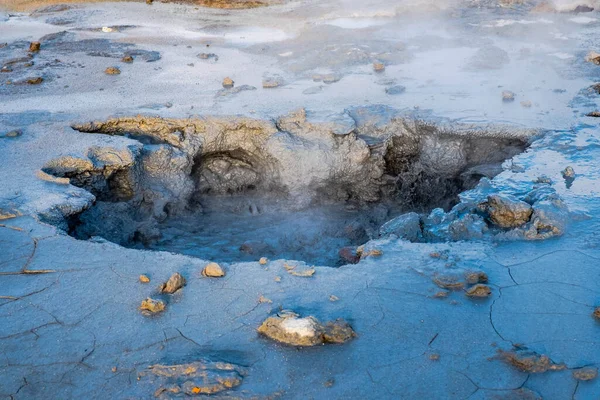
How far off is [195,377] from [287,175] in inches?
109

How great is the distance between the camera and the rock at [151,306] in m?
2.94

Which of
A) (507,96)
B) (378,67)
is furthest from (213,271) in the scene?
(378,67)

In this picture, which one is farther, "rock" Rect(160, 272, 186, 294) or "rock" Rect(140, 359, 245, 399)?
"rock" Rect(160, 272, 186, 294)

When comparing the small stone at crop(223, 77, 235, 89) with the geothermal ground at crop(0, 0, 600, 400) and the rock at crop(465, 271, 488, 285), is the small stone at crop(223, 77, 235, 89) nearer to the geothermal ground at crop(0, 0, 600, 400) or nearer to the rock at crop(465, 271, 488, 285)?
the geothermal ground at crop(0, 0, 600, 400)

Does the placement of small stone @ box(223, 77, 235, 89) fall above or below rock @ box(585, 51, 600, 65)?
below

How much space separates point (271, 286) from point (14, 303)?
4.39ft

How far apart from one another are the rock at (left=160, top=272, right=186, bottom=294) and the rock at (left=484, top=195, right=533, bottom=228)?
1994mm

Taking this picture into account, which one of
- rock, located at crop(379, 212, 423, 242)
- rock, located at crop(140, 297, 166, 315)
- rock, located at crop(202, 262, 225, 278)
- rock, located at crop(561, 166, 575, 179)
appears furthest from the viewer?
rock, located at crop(561, 166, 575, 179)

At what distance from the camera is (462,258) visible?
132 inches

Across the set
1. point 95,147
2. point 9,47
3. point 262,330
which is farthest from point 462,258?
point 9,47

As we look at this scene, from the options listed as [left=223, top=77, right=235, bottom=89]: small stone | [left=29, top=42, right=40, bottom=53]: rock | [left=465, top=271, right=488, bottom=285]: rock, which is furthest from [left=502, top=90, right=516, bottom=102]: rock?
[left=29, top=42, right=40, bottom=53]: rock

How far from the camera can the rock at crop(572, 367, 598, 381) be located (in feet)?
8.14

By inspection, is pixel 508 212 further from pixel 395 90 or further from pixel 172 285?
pixel 395 90

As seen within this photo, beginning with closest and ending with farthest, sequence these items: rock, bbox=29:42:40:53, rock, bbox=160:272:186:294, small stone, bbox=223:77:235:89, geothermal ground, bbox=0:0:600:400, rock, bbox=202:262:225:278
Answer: geothermal ground, bbox=0:0:600:400
rock, bbox=160:272:186:294
rock, bbox=202:262:225:278
small stone, bbox=223:77:235:89
rock, bbox=29:42:40:53
